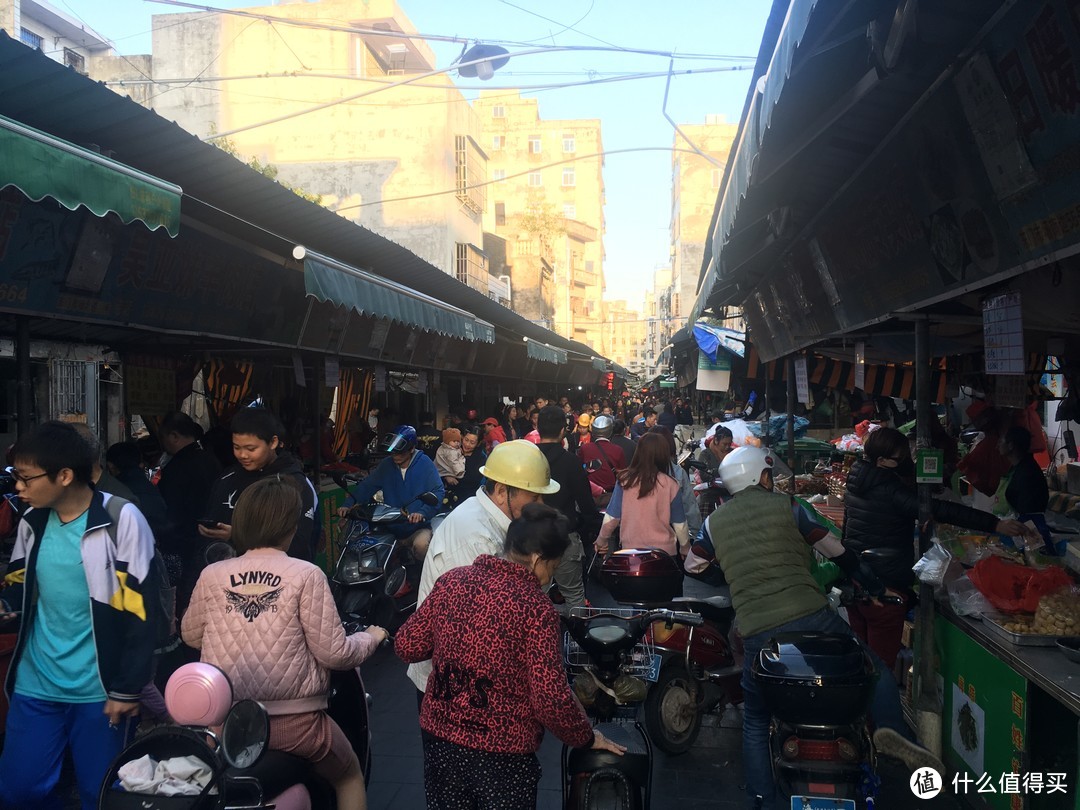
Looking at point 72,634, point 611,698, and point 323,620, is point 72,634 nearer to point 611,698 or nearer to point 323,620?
point 323,620

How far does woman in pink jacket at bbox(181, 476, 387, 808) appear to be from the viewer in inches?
124

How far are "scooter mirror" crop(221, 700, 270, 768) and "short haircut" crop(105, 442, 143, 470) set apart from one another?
320 cm

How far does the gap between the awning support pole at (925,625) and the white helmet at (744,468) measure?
1.46m

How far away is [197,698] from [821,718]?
2.66 meters

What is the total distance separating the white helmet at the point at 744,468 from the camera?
15.4ft

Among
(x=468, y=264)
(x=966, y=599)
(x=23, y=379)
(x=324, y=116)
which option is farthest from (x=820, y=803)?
(x=324, y=116)

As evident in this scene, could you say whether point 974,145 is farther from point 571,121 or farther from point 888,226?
point 571,121

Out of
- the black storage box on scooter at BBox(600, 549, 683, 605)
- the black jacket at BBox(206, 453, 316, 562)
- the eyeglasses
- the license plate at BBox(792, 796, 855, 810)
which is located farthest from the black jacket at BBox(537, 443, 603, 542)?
the eyeglasses

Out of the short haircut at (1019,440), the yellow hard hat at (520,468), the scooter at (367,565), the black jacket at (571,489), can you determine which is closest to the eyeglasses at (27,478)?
the yellow hard hat at (520,468)

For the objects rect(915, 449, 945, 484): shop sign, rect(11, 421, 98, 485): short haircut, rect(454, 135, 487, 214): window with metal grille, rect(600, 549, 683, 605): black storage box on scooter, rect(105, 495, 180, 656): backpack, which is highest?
rect(454, 135, 487, 214): window with metal grille

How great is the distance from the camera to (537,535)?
3.04m

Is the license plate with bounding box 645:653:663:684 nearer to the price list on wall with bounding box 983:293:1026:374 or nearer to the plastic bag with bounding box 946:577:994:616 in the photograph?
the plastic bag with bounding box 946:577:994:616

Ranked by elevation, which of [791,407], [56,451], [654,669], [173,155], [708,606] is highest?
[173,155]

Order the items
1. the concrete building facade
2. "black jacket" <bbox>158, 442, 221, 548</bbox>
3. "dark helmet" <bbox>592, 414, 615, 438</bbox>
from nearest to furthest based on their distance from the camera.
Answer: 1. "black jacket" <bbox>158, 442, 221, 548</bbox>
2. "dark helmet" <bbox>592, 414, 615, 438</bbox>
3. the concrete building facade
